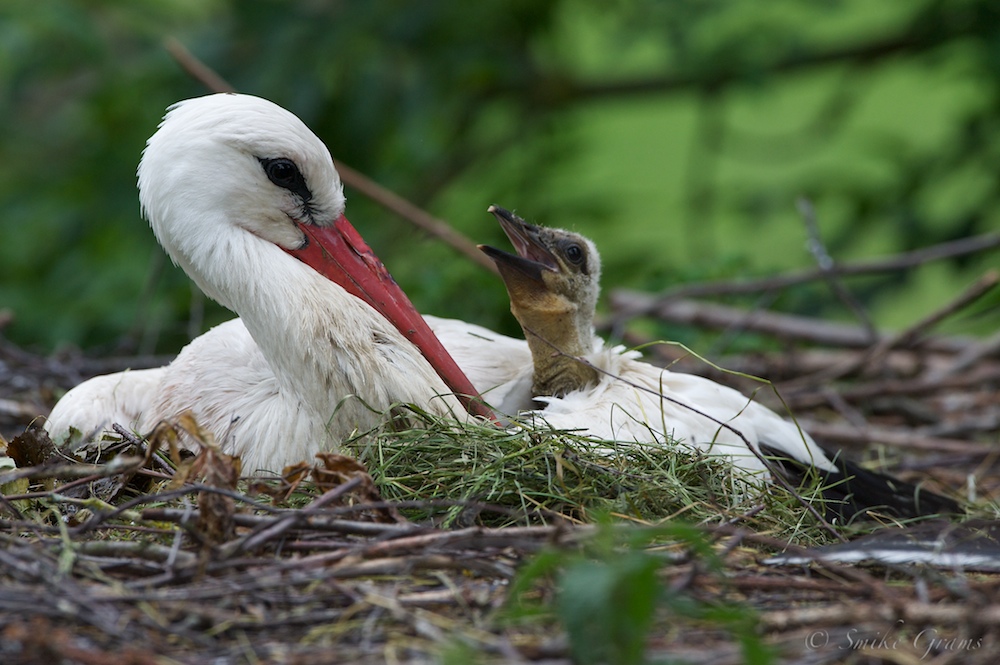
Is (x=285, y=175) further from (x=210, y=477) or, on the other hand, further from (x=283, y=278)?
(x=210, y=477)

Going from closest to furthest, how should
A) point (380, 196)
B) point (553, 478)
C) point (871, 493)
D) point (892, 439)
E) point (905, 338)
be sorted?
point (553, 478) < point (871, 493) < point (892, 439) < point (905, 338) < point (380, 196)

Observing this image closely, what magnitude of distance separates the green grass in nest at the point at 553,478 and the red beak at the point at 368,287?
239 millimetres

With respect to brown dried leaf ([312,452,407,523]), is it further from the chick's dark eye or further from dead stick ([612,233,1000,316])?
dead stick ([612,233,1000,316])

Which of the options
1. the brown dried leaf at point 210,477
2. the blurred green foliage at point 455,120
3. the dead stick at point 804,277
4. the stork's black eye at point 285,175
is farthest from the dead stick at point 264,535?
the dead stick at point 804,277

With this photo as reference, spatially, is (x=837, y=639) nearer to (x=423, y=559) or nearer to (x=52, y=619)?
(x=423, y=559)

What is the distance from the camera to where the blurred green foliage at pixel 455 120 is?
4727 millimetres

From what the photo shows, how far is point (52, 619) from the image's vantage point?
156cm

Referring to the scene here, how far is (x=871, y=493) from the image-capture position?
2.71 metres

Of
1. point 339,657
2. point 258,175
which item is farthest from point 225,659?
point 258,175

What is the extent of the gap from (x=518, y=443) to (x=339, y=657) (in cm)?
78

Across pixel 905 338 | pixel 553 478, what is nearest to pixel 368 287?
pixel 553 478

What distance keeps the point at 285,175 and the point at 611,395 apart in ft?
3.05

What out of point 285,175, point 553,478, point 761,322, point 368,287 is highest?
point 285,175

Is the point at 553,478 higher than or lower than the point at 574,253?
lower
